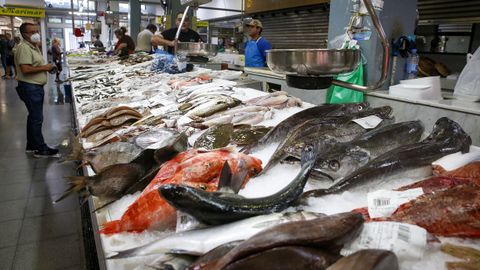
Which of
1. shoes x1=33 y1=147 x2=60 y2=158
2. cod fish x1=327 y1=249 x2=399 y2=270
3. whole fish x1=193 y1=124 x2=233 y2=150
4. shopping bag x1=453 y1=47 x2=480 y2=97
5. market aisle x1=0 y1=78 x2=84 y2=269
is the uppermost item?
shopping bag x1=453 y1=47 x2=480 y2=97

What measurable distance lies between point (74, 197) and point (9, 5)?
68.3 ft

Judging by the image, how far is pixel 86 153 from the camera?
1728mm

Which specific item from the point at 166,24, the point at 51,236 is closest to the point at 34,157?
the point at 51,236

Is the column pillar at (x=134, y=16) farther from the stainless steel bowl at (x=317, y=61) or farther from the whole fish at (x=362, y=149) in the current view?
the whole fish at (x=362, y=149)

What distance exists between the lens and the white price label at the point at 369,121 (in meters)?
1.91

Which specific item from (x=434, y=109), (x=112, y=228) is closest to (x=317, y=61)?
(x=112, y=228)

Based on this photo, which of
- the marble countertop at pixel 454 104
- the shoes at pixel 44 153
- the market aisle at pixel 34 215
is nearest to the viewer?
the market aisle at pixel 34 215

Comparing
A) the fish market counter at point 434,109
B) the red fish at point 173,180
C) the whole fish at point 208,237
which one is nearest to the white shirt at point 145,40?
the fish market counter at point 434,109

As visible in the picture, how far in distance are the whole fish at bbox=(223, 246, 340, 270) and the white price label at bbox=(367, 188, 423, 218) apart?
0.40m

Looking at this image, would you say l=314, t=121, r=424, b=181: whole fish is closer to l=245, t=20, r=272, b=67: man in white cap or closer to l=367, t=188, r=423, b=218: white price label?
l=367, t=188, r=423, b=218: white price label

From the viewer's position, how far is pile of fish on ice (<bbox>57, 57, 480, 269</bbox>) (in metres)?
0.84

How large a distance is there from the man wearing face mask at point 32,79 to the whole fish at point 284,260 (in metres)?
5.62

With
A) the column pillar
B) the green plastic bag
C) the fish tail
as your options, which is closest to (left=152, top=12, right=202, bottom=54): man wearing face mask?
the green plastic bag

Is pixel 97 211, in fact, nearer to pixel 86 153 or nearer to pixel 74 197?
pixel 86 153
